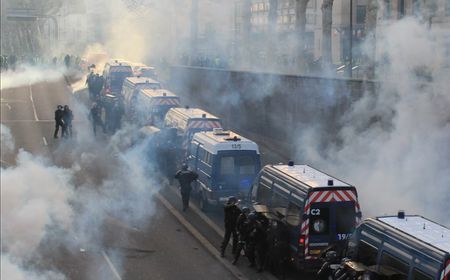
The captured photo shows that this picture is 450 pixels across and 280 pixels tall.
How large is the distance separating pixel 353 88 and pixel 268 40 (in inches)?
788

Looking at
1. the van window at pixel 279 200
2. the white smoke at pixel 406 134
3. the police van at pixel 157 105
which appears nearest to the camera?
the van window at pixel 279 200

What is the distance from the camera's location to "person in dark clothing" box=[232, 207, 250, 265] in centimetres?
1472

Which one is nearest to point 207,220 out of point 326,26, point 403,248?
point 403,248

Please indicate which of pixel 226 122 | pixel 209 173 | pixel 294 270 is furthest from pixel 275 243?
pixel 226 122

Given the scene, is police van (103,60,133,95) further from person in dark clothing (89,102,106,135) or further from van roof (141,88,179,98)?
van roof (141,88,179,98)

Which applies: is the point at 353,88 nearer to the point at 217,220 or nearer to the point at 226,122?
the point at 217,220

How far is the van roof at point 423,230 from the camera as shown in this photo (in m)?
10.7

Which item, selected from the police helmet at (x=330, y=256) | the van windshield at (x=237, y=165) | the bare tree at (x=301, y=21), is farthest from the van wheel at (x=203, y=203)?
the bare tree at (x=301, y=21)

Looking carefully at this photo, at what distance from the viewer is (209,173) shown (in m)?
18.5

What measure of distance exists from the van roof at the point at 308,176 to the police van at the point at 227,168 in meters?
2.95

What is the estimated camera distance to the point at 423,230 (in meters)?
11.2

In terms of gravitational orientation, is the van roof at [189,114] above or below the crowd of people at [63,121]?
above

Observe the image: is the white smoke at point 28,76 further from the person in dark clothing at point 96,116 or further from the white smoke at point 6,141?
the person in dark clothing at point 96,116

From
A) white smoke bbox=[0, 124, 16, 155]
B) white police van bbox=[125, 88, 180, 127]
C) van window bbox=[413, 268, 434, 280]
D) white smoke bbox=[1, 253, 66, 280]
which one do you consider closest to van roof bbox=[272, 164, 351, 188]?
van window bbox=[413, 268, 434, 280]
